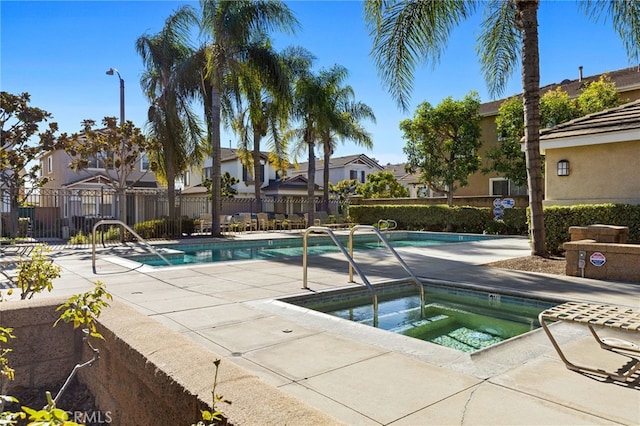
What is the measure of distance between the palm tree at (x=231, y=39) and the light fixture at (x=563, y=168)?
1205cm

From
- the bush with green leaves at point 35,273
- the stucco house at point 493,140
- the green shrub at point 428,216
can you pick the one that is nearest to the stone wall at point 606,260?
the bush with green leaves at point 35,273

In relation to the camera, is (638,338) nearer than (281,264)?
Yes

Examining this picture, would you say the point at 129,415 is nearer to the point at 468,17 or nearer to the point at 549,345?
the point at 549,345

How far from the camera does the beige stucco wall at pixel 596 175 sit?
1192cm

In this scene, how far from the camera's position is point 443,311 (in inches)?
275

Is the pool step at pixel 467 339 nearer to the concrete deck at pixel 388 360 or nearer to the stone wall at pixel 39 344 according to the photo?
the concrete deck at pixel 388 360

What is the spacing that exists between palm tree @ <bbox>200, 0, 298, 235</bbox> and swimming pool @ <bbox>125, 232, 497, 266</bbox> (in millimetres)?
2612

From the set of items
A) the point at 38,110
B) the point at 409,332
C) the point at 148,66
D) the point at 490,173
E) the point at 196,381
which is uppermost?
the point at 148,66

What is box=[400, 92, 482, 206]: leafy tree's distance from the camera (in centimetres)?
2448

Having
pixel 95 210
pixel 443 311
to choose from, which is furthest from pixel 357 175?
pixel 443 311

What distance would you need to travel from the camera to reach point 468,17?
37.6ft

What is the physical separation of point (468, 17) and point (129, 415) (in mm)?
11615

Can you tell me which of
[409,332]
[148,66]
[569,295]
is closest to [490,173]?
[148,66]

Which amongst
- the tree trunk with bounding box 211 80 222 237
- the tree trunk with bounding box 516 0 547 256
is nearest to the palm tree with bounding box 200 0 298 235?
the tree trunk with bounding box 211 80 222 237
